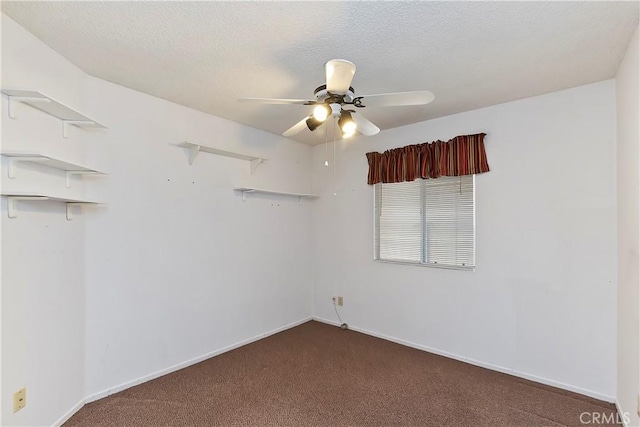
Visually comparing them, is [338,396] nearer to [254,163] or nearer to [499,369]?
[499,369]

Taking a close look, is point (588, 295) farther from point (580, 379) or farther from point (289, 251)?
point (289, 251)

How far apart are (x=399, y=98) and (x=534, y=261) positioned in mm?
1961

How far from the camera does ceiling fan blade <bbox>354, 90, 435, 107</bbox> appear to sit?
77.1 inches

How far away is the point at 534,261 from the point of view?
2803 mm

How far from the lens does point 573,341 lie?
2607 mm

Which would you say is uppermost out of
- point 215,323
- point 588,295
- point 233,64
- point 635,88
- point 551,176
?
point 233,64

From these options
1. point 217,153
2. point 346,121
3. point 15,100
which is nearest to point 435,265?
point 346,121

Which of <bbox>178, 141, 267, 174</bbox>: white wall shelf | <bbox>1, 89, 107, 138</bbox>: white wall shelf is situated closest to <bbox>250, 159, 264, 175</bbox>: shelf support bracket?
<bbox>178, 141, 267, 174</bbox>: white wall shelf

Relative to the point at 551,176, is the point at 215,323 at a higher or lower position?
lower

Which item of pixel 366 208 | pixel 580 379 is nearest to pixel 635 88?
pixel 580 379

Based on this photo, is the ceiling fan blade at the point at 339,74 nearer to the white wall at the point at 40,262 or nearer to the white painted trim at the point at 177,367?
the white wall at the point at 40,262

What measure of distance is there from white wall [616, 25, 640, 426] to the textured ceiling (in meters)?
0.23

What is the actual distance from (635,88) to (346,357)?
3.09m
